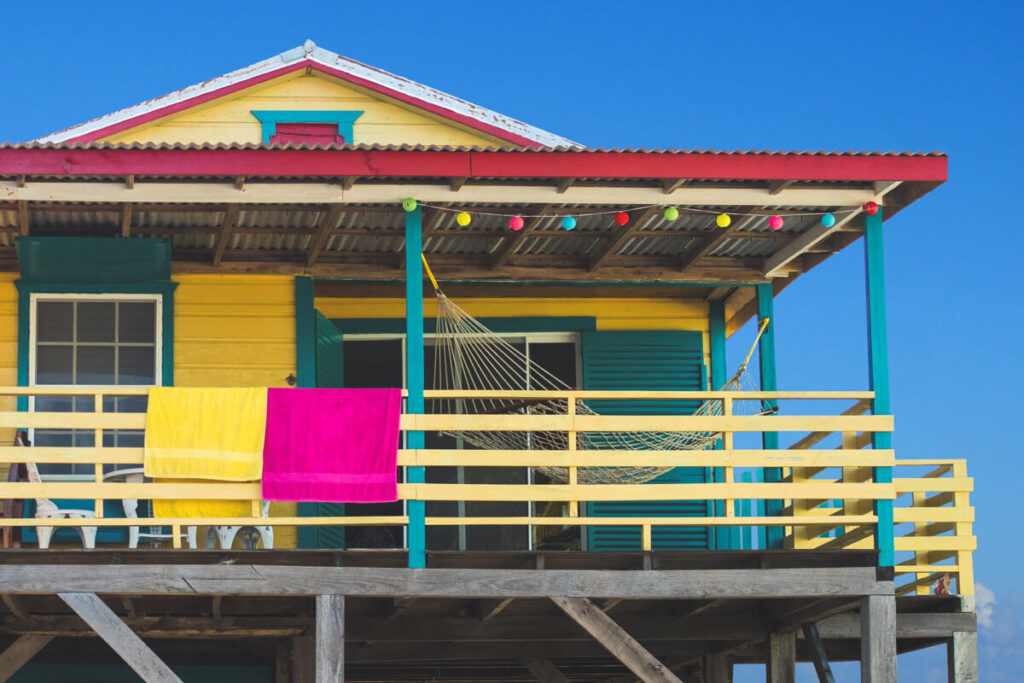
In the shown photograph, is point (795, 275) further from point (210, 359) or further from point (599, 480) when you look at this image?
point (210, 359)

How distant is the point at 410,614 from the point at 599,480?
200 cm

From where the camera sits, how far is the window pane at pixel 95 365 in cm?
1327

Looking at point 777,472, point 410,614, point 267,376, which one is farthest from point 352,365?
point 777,472

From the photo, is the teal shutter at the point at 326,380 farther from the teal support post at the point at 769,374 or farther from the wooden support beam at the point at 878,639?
the wooden support beam at the point at 878,639

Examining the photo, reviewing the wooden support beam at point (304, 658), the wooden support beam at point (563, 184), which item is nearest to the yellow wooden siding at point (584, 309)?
the wooden support beam at point (563, 184)

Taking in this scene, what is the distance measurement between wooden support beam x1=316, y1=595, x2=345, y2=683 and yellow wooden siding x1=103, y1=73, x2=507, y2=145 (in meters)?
6.14

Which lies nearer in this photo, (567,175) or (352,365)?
(567,175)

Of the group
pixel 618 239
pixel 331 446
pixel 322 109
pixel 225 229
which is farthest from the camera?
pixel 322 109

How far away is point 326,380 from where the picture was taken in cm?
1378

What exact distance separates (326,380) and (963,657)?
221 inches

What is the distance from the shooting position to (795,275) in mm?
14273

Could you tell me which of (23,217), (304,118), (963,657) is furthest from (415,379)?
(304,118)

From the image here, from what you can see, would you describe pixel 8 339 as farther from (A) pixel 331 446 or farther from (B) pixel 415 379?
(B) pixel 415 379

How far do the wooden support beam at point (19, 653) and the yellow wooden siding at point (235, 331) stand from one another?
2.19 meters
